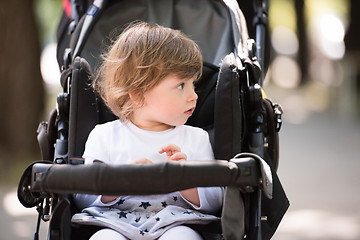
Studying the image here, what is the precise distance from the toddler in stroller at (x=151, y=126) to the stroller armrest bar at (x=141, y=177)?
389 millimetres

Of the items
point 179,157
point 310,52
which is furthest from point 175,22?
point 310,52

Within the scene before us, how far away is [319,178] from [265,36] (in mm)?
4092

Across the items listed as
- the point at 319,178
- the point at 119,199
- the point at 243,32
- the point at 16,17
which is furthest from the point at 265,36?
the point at 16,17

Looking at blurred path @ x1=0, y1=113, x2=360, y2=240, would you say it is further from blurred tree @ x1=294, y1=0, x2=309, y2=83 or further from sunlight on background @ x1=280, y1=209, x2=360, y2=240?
blurred tree @ x1=294, y1=0, x2=309, y2=83

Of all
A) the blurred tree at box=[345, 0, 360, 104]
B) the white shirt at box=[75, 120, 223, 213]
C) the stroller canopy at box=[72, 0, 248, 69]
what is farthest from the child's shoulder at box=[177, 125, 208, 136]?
the blurred tree at box=[345, 0, 360, 104]

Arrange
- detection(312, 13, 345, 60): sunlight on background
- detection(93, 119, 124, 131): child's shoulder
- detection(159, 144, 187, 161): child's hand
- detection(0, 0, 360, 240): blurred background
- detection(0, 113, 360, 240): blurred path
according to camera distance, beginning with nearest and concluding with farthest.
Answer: detection(159, 144, 187, 161): child's hand, detection(93, 119, 124, 131): child's shoulder, detection(0, 113, 360, 240): blurred path, detection(0, 0, 360, 240): blurred background, detection(312, 13, 345, 60): sunlight on background

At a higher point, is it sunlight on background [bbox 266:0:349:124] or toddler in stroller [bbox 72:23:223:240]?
sunlight on background [bbox 266:0:349:124]

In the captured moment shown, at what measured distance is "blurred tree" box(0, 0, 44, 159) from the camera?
7.98 metres

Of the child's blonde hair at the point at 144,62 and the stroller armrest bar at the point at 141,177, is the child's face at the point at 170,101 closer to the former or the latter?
the child's blonde hair at the point at 144,62

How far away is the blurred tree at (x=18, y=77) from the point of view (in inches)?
314

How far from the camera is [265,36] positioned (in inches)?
161

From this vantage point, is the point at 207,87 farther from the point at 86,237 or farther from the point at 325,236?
the point at 325,236

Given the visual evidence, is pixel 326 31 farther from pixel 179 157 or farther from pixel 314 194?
pixel 179 157

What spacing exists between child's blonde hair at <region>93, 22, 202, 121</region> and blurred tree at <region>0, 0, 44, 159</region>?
17.4 ft
